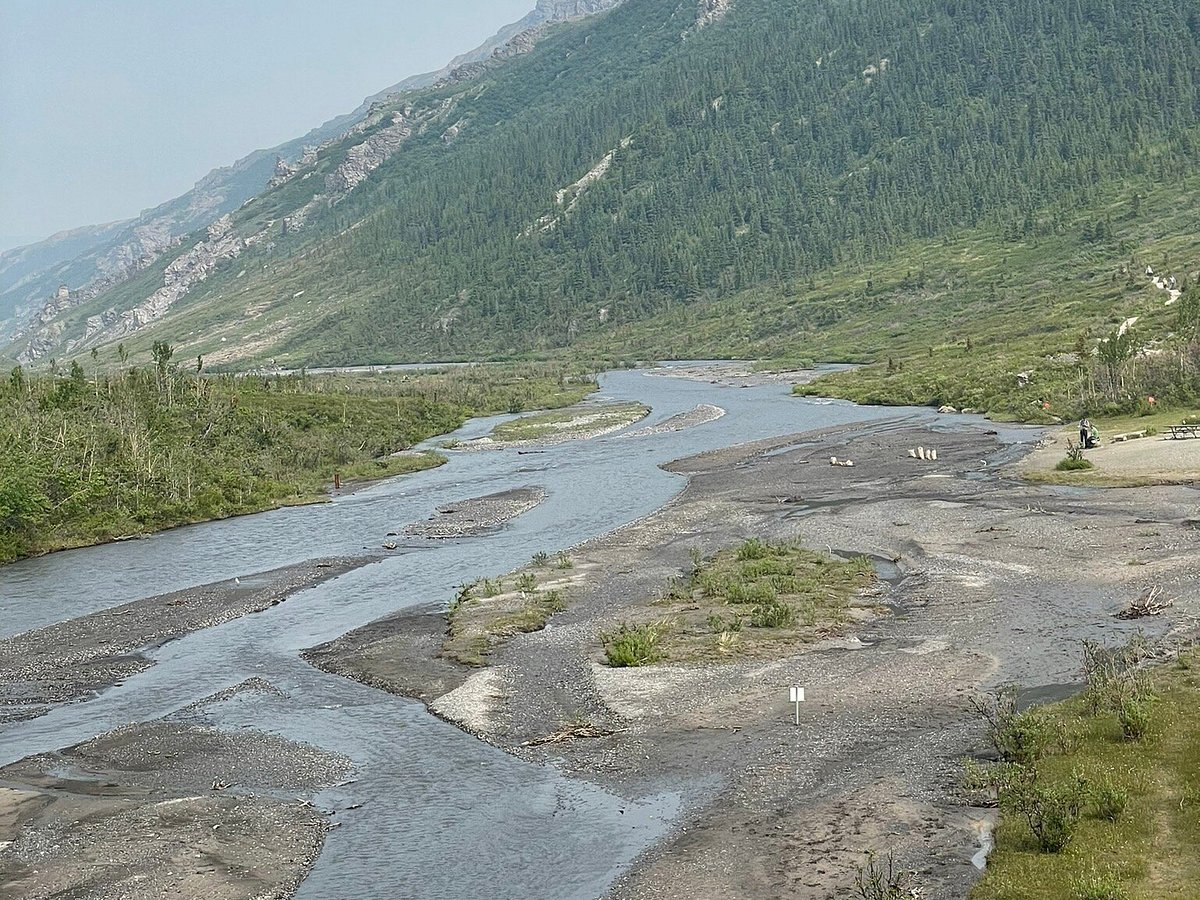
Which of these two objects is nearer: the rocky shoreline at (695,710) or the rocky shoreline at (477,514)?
the rocky shoreline at (695,710)

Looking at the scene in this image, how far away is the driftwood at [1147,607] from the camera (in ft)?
146

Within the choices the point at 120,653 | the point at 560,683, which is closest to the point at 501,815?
the point at 560,683

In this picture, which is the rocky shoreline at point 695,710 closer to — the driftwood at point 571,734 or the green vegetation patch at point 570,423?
the driftwood at point 571,734

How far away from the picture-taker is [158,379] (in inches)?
4712

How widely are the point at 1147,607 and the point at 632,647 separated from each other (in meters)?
19.8

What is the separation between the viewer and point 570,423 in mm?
145875

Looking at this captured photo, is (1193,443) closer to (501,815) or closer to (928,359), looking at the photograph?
(501,815)

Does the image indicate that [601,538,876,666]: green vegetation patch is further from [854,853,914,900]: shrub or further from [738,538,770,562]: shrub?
[854,853,914,900]: shrub

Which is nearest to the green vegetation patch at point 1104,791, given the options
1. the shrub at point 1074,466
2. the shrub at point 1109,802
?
the shrub at point 1109,802

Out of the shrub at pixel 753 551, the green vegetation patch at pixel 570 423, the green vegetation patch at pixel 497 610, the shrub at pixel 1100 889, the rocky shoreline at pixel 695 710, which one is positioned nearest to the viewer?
the shrub at pixel 1100 889

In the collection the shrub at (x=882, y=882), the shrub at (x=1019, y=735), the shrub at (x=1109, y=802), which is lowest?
the shrub at (x=1019, y=735)

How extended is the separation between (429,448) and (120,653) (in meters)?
81.7

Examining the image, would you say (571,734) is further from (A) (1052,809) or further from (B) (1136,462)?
(B) (1136,462)

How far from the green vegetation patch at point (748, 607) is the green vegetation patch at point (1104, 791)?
44.1 feet
